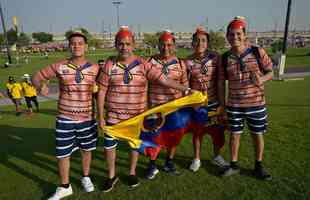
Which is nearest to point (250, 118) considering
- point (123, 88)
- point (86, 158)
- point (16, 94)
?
point (123, 88)

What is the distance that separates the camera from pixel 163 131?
13.5 ft

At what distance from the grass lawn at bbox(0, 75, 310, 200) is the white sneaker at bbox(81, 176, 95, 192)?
9 centimetres

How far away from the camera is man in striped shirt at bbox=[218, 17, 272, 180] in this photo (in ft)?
12.6

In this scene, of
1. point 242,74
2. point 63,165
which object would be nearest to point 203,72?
point 242,74

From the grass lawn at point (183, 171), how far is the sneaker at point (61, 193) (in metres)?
0.12

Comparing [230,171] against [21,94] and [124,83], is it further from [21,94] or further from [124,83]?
[21,94]

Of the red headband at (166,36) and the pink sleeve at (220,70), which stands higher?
→ the red headband at (166,36)

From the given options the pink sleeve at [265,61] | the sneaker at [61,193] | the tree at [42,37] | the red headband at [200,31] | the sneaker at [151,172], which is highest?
the tree at [42,37]

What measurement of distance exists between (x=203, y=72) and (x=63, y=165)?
247 centimetres

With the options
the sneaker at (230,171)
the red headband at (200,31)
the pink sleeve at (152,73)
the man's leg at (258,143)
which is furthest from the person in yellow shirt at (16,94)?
the man's leg at (258,143)

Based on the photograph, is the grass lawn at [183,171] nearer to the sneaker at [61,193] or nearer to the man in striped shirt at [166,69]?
the sneaker at [61,193]

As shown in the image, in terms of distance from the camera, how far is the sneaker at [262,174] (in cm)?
410

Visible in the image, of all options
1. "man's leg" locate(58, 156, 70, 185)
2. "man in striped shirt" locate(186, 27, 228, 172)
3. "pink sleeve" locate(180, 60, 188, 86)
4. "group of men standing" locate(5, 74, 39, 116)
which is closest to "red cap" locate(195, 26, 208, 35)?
"man in striped shirt" locate(186, 27, 228, 172)

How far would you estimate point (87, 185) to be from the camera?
407cm
